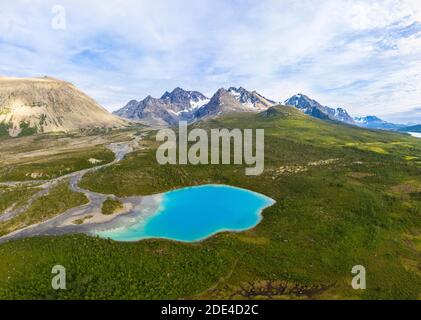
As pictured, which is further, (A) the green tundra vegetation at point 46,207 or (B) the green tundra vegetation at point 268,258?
(A) the green tundra vegetation at point 46,207

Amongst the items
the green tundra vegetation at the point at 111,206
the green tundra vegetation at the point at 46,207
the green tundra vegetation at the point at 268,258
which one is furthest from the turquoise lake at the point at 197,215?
the green tundra vegetation at the point at 46,207

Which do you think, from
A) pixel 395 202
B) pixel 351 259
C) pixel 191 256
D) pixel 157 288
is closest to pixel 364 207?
pixel 395 202

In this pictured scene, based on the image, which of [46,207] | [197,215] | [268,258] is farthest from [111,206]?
[268,258]

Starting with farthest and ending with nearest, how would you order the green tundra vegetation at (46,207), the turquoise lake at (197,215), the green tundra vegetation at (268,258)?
1. the green tundra vegetation at (46,207)
2. the turquoise lake at (197,215)
3. the green tundra vegetation at (268,258)

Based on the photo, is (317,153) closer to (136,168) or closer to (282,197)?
(282,197)

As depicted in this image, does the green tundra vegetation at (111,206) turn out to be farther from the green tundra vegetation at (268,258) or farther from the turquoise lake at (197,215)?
the turquoise lake at (197,215)

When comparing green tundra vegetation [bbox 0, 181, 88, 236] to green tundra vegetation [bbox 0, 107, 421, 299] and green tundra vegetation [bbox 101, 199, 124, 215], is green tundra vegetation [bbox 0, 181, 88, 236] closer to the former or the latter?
green tundra vegetation [bbox 101, 199, 124, 215]

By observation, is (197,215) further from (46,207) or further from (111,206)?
(46,207)
